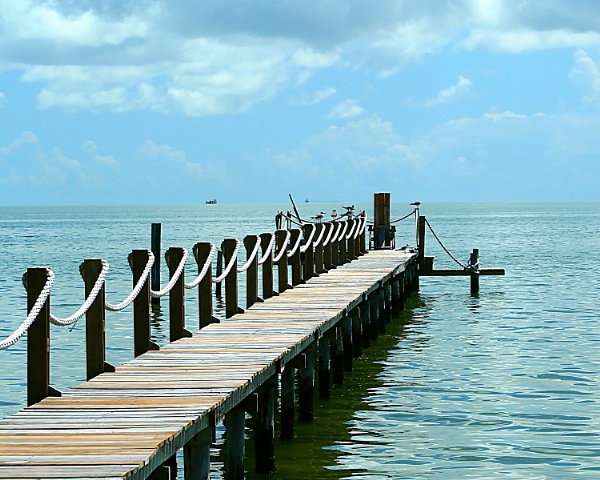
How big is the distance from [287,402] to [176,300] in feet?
5.29

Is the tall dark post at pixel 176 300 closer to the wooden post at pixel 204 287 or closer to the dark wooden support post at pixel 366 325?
the wooden post at pixel 204 287

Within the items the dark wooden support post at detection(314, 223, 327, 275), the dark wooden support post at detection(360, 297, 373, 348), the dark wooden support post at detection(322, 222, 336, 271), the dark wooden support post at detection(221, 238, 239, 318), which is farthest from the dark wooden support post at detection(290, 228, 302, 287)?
the dark wooden support post at detection(221, 238, 239, 318)

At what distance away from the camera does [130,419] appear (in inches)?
307

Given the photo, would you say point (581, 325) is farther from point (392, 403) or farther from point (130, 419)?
point (130, 419)

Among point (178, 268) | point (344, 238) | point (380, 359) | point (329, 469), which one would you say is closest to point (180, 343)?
point (178, 268)

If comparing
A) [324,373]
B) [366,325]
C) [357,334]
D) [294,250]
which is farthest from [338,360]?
[366,325]

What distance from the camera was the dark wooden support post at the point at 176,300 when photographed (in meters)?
11.9

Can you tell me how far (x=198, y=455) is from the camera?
8109 millimetres

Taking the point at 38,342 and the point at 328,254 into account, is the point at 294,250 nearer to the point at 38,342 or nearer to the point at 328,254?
the point at 328,254

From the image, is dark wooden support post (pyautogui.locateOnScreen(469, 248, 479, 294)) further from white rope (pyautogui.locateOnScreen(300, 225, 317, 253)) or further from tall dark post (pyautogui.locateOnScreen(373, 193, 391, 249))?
white rope (pyautogui.locateOnScreen(300, 225, 317, 253))

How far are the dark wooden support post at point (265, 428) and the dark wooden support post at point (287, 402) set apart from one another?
1.26 meters

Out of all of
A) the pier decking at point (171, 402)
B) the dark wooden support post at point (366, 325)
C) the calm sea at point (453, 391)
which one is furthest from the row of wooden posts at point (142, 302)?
the calm sea at point (453, 391)

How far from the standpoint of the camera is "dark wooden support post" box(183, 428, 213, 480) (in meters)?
8.03

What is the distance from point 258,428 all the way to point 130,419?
2.98 m
